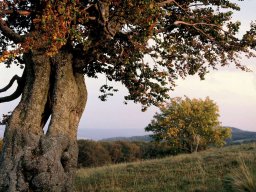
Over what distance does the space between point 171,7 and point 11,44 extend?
7.47m

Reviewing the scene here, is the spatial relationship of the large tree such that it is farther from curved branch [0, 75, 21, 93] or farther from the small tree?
the small tree

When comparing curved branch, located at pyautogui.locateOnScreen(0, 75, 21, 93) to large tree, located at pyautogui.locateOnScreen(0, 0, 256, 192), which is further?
curved branch, located at pyautogui.locateOnScreen(0, 75, 21, 93)

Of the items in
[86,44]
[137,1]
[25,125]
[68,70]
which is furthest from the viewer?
[68,70]

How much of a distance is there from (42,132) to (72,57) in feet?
10.6

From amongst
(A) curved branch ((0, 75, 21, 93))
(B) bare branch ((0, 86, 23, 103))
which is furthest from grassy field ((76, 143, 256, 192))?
(A) curved branch ((0, 75, 21, 93))

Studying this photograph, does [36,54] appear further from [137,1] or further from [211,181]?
[211,181]

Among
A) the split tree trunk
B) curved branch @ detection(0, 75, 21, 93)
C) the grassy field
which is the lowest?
the grassy field

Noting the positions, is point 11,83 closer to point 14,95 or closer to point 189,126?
point 14,95

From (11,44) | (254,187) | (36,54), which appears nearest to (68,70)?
(36,54)

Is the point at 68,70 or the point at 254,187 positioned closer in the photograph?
the point at 254,187

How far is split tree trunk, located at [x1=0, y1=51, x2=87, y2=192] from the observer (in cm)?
1355

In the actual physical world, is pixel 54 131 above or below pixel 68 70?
below

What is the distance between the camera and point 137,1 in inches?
484

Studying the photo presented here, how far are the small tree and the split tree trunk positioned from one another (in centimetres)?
4792
